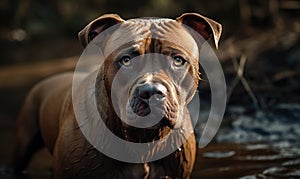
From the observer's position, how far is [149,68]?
4164mm

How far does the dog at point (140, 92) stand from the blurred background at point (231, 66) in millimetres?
1216

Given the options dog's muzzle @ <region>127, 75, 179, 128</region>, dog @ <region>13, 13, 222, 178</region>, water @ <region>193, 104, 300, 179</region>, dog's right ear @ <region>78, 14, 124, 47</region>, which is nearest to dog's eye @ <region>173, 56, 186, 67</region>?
dog @ <region>13, 13, 222, 178</region>

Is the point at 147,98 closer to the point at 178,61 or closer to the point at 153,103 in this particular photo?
the point at 153,103

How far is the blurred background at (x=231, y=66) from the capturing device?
6270 mm

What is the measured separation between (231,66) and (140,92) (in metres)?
4.79

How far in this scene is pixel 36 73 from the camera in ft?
35.9

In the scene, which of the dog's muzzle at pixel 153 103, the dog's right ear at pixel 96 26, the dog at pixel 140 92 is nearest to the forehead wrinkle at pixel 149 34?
A: the dog at pixel 140 92

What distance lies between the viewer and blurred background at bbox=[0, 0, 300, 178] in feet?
20.6

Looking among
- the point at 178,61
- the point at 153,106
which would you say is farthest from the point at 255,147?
the point at 153,106

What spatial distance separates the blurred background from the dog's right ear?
1.66 metres

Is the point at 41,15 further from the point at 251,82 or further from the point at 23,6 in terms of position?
the point at 251,82

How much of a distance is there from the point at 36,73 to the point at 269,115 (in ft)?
16.1

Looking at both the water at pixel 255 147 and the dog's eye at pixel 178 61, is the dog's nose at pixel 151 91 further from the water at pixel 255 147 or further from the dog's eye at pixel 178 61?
the water at pixel 255 147

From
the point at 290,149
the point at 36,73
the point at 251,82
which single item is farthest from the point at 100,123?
the point at 36,73
